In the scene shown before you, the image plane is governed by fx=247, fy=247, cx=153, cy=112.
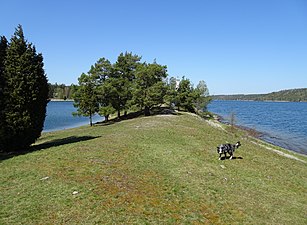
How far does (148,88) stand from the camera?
4934 cm

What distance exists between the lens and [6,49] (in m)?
20.7

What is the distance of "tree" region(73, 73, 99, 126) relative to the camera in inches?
1853

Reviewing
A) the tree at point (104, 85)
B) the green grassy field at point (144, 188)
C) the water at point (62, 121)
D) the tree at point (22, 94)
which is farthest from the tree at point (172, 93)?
the tree at point (22, 94)

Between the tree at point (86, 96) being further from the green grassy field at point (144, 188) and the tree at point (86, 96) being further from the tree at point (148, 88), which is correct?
the green grassy field at point (144, 188)

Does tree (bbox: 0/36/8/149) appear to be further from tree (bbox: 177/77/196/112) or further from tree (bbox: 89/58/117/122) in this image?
tree (bbox: 177/77/196/112)

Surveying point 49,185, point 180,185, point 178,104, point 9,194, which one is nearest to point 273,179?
point 180,185

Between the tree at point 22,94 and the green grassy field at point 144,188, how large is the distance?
9.09ft

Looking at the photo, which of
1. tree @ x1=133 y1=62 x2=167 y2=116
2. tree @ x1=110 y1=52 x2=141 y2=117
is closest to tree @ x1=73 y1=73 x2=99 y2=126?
tree @ x1=110 y1=52 x2=141 y2=117

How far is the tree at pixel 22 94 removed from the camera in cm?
1956

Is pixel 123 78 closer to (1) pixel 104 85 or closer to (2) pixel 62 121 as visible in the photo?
(1) pixel 104 85

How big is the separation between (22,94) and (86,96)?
27.3m

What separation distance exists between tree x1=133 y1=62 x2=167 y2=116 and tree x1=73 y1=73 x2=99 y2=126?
787 cm

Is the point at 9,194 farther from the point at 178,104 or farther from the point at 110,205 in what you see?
the point at 178,104

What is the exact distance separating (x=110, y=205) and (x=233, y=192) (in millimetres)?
6807
